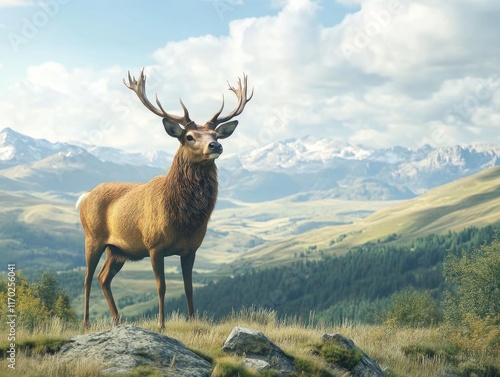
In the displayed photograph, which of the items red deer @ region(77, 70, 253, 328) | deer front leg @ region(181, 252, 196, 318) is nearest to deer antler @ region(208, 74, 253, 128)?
red deer @ region(77, 70, 253, 328)

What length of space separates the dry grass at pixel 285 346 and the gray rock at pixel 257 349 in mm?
321

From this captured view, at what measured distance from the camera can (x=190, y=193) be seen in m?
15.0

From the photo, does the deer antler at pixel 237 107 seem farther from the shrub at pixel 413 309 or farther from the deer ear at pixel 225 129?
the shrub at pixel 413 309

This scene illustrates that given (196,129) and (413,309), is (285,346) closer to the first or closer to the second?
(196,129)

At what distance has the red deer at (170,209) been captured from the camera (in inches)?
581

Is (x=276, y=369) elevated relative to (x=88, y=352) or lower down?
lower down

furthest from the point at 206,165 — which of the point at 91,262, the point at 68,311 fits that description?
the point at 68,311

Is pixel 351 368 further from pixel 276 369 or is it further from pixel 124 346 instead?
pixel 124 346

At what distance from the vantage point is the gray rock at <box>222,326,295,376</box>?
11422mm

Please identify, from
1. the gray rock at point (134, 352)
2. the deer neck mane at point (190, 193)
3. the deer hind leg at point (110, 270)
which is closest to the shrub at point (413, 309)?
the deer hind leg at point (110, 270)

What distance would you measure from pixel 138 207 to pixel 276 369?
669 centimetres

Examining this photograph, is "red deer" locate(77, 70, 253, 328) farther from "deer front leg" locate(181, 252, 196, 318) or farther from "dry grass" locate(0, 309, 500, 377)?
"dry grass" locate(0, 309, 500, 377)

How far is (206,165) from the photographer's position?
15047 mm

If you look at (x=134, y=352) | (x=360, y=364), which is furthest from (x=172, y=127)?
(x=360, y=364)
